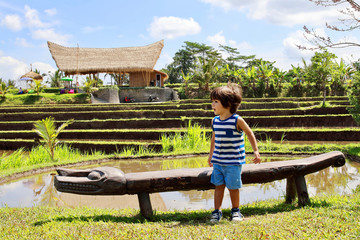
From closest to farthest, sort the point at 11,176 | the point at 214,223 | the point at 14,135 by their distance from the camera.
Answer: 1. the point at 214,223
2. the point at 11,176
3. the point at 14,135

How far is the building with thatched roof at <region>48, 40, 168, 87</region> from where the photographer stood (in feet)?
90.3

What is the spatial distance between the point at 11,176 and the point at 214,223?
5425 mm

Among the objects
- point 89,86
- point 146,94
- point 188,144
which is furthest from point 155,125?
point 146,94

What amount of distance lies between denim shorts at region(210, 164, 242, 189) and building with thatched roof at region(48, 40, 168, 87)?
24.8 m

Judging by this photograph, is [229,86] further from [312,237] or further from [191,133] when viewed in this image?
[191,133]

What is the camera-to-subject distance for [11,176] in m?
6.71

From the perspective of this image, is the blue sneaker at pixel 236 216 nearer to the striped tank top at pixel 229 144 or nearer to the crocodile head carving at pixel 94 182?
the striped tank top at pixel 229 144

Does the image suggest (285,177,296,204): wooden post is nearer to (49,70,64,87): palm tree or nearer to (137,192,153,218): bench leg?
(137,192,153,218): bench leg

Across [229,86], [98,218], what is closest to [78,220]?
[98,218]

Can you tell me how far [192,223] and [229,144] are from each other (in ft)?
2.79

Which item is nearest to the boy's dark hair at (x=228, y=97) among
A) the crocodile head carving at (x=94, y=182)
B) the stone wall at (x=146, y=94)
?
the crocodile head carving at (x=94, y=182)

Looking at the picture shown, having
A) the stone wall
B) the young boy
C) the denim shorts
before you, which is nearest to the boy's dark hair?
the young boy

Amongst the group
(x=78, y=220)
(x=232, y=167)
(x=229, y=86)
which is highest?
(x=229, y=86)

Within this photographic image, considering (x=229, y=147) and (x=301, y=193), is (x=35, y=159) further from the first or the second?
(x=301, y=193)
